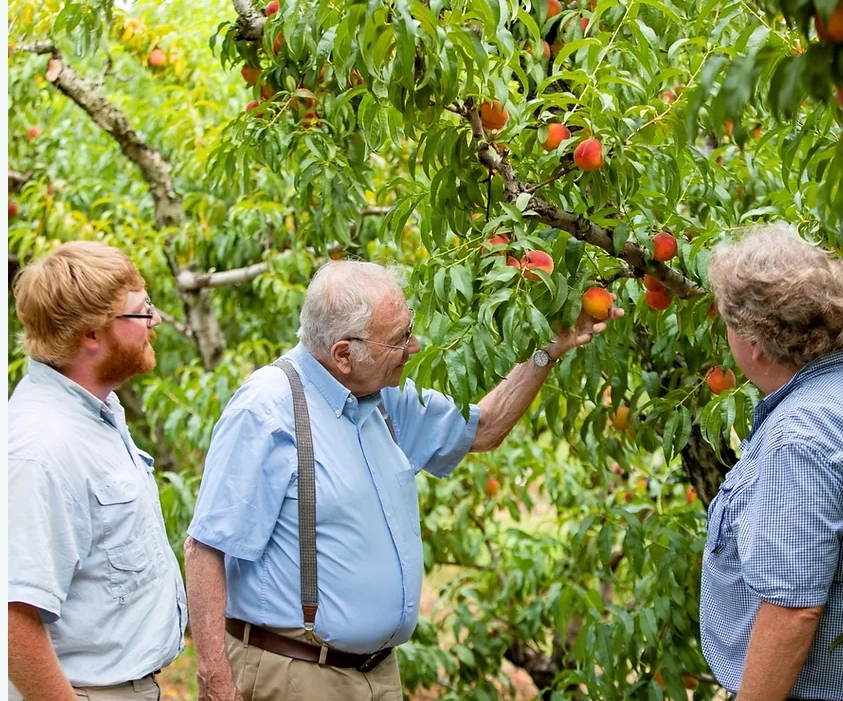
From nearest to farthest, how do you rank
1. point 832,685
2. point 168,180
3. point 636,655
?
point 832,685
point 636,655
point 168,180

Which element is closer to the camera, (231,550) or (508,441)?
(231,550)

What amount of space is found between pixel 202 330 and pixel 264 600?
2486mm

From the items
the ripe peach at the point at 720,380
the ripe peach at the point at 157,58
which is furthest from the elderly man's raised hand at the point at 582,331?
the ripe peach at the point at 157,58

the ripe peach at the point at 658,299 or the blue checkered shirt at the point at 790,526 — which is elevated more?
the ripe peach at the point at 658,299

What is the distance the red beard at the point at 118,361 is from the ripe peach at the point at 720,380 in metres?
1.30

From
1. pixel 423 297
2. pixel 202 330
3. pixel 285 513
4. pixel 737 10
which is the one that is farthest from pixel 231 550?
pixel 202 330

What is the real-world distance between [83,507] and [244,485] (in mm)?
400

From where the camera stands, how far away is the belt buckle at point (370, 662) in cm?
248

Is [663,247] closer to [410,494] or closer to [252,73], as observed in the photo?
[410,494]

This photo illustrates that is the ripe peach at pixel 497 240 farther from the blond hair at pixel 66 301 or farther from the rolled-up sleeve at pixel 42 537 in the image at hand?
the rolled-up sleeve at pixel 42 537

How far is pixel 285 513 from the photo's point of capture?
2.40 meters

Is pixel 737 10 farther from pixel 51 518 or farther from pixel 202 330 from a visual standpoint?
pixel 202 330

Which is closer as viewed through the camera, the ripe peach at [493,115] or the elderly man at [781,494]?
the elderly man at [781,494]

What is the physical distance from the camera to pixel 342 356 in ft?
8.28
